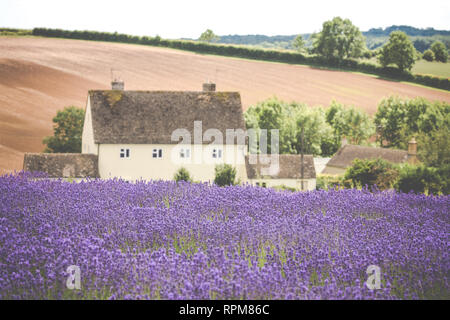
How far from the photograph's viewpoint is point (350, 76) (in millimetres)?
65062

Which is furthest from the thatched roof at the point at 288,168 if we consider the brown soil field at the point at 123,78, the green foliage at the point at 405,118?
the green foliage at the point at 405,118

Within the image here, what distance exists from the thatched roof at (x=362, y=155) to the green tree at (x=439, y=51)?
64.4ft

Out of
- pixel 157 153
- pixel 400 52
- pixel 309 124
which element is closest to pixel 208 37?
pixel 309 124

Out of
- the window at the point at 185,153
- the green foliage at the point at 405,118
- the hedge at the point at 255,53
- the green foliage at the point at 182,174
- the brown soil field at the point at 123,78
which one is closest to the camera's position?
the green foliage at the point at 182,174

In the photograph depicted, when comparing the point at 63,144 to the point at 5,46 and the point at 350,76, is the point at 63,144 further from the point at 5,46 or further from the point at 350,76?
the point at 350,76

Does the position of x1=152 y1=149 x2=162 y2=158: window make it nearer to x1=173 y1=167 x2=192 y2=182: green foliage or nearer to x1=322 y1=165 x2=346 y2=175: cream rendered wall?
x1=173 y1=167 x2=192 y2=182: green foliage

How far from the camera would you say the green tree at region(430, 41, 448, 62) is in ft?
110

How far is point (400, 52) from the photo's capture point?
48.1 meters

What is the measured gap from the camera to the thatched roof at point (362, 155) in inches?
2154

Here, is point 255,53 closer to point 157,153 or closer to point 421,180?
point 157,153

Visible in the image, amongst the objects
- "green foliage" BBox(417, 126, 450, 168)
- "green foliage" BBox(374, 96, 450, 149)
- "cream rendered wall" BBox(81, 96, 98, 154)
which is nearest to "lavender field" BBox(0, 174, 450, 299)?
"cream rendered wall" BBox(81, 96, 98, 154)

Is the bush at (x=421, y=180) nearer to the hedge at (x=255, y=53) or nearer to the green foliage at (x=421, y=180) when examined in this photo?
the green foliage at (x=421, y=180)

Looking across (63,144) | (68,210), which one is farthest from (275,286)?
(63,144)

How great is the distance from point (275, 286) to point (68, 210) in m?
3.26
